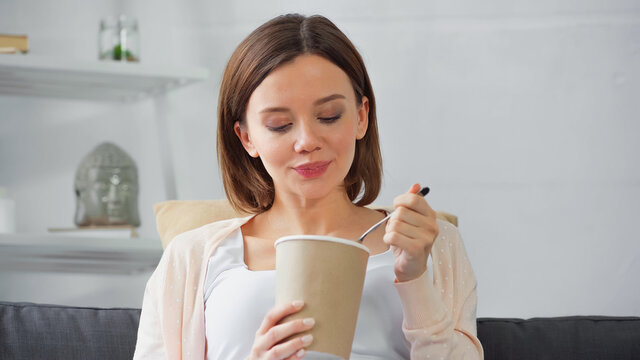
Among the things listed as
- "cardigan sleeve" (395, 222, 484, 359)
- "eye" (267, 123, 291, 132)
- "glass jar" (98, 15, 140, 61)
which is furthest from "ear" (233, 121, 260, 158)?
"glass jar" (98, 15, 140, 61)

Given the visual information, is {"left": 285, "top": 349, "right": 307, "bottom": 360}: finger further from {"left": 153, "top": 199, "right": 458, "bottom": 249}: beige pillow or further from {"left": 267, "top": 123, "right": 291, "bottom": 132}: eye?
{"left": 153, "top": 199, "right": 458, "bottom": 249}: beige pillow

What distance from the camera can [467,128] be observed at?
6.93ft

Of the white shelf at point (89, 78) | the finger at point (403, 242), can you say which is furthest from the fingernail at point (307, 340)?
the white shelf at point (89, 78)

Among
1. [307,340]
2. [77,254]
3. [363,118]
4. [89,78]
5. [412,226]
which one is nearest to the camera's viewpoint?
[307,340]

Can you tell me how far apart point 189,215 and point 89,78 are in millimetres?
655

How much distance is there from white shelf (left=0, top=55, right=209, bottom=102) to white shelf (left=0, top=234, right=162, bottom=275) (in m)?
0.43

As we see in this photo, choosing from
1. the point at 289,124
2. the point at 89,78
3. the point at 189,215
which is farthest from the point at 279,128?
the point at 89,78

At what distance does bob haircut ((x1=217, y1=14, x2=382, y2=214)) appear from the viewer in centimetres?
115

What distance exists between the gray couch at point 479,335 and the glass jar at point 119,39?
0.85m

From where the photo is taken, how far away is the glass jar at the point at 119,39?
199 cm

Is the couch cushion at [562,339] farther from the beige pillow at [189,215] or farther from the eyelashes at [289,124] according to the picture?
the eyelashes at [289,124]

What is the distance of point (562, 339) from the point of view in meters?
1.32

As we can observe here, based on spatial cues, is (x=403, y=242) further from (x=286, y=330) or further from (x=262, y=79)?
(x=262, y=79)

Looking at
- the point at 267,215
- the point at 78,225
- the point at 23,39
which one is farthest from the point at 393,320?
the point at 23,39
